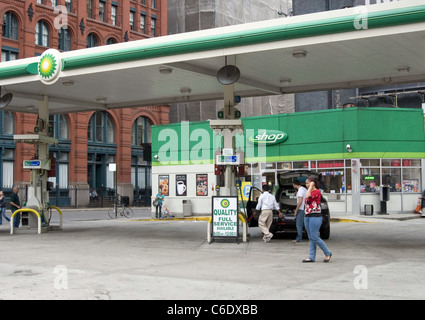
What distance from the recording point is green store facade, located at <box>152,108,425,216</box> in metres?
29.2

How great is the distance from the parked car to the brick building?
2950cm

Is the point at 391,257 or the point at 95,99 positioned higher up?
the point at 95,99

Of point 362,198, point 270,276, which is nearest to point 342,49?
point 270,276

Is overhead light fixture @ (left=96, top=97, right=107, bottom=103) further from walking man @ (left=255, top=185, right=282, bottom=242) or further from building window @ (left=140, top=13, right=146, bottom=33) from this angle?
building window @ (left=140, top=13, right=146, bottom=33)

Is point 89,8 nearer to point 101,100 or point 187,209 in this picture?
point 187,209

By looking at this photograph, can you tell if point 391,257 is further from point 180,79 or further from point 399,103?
point 399,103

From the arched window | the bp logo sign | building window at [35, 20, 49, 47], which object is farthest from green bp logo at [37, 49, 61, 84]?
the arched window

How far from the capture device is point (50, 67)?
17.2m

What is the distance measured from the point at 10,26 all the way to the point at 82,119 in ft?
32.5

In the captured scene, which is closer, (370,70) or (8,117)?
(370,70)

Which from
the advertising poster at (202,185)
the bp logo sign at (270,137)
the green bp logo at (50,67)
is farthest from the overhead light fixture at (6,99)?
the bp logo sign at (270,137)

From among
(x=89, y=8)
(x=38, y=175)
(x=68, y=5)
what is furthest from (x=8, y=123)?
(x=38, y=175)

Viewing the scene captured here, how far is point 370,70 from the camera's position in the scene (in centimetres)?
1742

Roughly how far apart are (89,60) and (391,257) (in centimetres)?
996
